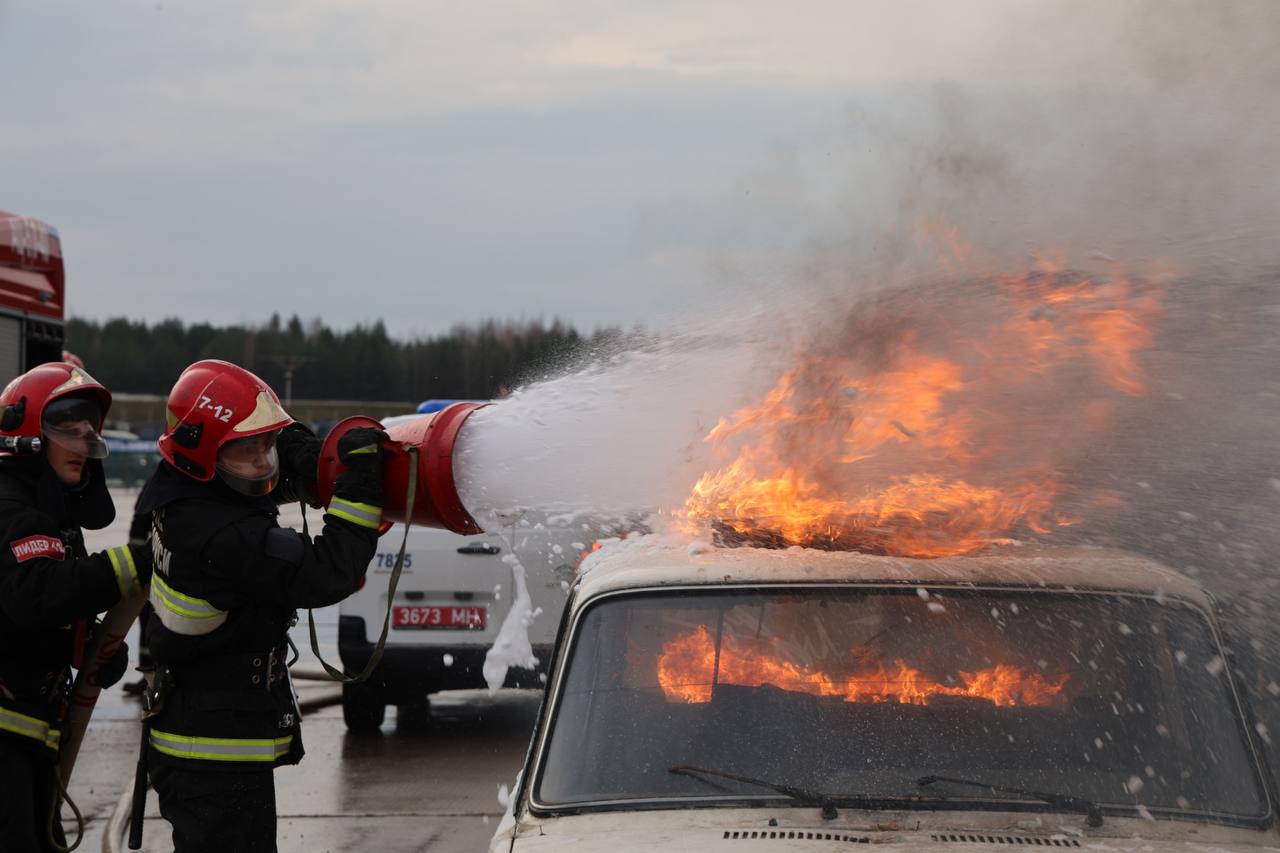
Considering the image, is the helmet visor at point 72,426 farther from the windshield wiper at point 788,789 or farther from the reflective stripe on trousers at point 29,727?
the windshield wiper at point 788,789

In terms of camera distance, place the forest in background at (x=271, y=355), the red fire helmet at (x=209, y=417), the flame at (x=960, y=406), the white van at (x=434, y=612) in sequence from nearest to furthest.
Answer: the flame at (x=960, y=406)
the red fire helmet at (x=209, y=417)
the white van at (x=434, y=612)
the forest in background at (x=271, y=355)

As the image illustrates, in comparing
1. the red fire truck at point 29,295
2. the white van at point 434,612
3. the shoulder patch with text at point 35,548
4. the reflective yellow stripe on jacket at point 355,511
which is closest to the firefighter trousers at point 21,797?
the shoulder patch with text at point 35,548

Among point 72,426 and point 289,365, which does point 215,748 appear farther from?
point 289,365

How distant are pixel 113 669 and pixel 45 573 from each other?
77 cm

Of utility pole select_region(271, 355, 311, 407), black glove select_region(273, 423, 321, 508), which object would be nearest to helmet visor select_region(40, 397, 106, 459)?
black glove select_region(273, 423, 321, 508)

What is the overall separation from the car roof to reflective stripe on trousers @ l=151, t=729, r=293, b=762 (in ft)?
3.25

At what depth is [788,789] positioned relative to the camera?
301 centimetres

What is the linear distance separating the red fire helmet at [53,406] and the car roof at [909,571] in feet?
6.55

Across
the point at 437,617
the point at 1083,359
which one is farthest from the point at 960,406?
the point at 437,617

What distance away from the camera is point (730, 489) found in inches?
145

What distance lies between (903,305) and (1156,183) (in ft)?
2.84

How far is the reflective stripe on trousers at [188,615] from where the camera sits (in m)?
3.68

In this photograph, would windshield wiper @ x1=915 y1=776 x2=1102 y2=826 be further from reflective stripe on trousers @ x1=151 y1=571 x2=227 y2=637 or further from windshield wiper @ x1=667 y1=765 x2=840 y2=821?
reflective stripe on trousers @ x1=151 y1=571 x2=227 y2=637

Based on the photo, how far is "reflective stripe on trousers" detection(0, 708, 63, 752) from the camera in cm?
424
